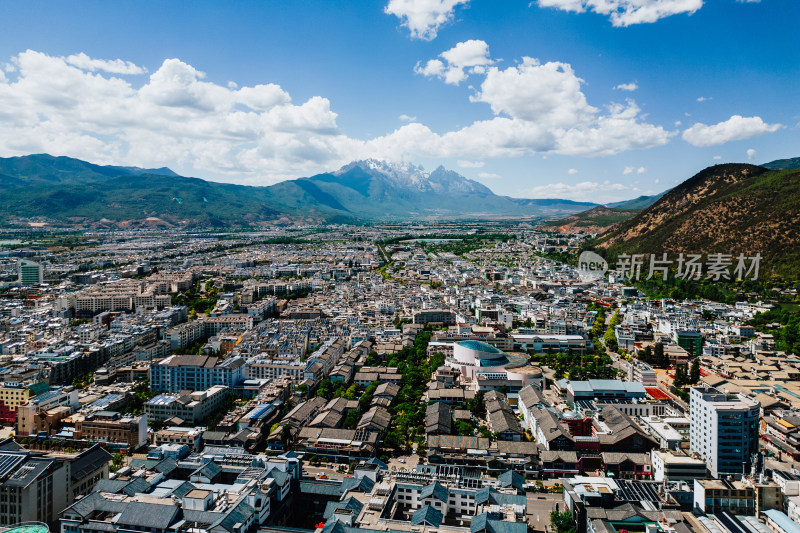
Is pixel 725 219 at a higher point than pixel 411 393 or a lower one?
higher

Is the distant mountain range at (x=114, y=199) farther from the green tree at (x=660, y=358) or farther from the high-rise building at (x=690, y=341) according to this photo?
the green tree at (x=660, y=358)

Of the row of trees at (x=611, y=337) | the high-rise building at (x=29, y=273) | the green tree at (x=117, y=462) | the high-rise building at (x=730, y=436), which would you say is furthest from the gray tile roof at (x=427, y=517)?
the high-rise building at (x=29, y=273)

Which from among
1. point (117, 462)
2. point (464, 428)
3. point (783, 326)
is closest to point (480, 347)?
point (464, 428)

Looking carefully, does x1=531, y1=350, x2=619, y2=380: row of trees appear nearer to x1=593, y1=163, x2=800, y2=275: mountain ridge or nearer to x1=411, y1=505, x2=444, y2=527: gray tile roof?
x1=411, y1=505, x2=444, y2=527: gray tile roof

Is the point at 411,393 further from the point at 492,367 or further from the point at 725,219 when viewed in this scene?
the point at 725,219

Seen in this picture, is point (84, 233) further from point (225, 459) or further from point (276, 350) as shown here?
point (225, 459)

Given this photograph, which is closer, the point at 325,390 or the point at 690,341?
the point at 325,390

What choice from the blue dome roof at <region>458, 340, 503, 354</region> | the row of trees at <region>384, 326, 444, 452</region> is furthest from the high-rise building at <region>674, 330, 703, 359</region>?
A: the row of trees at <region>384, 326, 444, 452</region>
